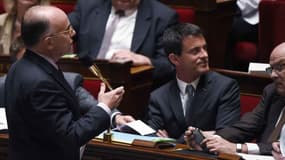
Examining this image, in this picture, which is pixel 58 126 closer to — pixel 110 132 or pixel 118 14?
pixel 110 132

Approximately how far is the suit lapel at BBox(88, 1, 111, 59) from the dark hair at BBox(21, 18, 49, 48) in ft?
4.21

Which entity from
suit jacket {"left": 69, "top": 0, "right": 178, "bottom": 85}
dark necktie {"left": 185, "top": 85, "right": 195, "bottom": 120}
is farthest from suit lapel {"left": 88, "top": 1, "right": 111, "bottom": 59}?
dark necktie {"left": 185, "top": 85, "right": 195, "bottom": 120}

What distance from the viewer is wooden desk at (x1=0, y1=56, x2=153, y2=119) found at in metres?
2.52

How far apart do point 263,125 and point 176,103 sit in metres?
0.29

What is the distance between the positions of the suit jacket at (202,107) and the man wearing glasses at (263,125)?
76mm

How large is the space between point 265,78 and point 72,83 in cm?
62

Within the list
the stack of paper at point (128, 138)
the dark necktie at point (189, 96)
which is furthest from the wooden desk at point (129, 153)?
the dark necktie at point (189, 96)

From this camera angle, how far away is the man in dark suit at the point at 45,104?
1541 mm

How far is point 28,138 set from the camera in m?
1.57

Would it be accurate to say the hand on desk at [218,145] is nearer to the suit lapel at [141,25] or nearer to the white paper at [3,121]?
the white paper at [3,121]

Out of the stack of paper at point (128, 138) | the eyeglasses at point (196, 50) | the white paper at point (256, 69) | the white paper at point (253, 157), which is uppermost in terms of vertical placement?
the eyeglasses at point (196, 50)

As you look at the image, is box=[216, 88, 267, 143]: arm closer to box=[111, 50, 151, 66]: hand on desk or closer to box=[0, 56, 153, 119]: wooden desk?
box=[0, 56, 153, 119]: wooden desk

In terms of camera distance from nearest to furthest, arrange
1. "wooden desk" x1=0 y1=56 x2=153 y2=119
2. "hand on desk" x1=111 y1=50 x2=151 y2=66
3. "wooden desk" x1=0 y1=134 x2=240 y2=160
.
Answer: "wooden desk" x1=0 y1=134 x2=240 y2=160
"wooden desk" x1=0 y1=56 x2=153 y2=119
"hand on desk" x1=111 y1=50 x2=151 y2=66

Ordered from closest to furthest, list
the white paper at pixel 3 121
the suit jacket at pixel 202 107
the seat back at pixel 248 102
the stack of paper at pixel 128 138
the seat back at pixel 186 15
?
the stack of paper at pixel 128 138, the white paper at pixel 3 121, the suit jacket at pixel 202 107, the seat back at pixel 248 102, the seat back at pixel 186 15
